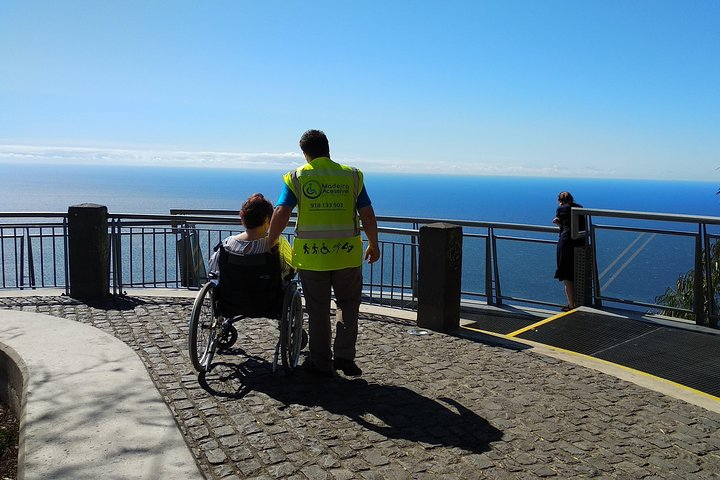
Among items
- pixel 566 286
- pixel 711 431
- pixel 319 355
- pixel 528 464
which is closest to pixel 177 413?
pixel 319 355

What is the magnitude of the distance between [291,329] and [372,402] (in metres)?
1.01

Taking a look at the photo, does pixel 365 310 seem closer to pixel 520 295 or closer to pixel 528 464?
pixel 520 295

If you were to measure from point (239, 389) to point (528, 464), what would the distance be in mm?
2211

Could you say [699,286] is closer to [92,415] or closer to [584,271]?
[584,271]

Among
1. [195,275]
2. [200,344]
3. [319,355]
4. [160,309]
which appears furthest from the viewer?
[195,275]

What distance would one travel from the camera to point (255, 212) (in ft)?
18.4

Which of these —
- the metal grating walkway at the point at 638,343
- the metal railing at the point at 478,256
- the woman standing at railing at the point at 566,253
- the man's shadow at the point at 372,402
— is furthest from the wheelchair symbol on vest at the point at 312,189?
the woman standing at railing at the point at 566,253

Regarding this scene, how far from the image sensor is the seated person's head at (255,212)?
18.4 ft

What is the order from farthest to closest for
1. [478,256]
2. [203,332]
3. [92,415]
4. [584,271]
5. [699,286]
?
[478,256], [584,271], [699,286], [203,332], [92,415]

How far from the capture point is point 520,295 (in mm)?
9742

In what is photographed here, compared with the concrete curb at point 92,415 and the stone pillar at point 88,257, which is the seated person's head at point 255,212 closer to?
the concrete curb at point 92,415

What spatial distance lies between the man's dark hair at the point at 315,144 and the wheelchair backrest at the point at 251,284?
2.79 feet

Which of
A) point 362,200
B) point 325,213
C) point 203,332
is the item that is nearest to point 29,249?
point 203,332

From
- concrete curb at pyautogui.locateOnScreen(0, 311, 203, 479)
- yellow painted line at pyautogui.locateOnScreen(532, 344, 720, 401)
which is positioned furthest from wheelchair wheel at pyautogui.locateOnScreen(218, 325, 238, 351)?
yellow painted line at pyautogui.locateOnScreen(532, 344, 720, 401)
